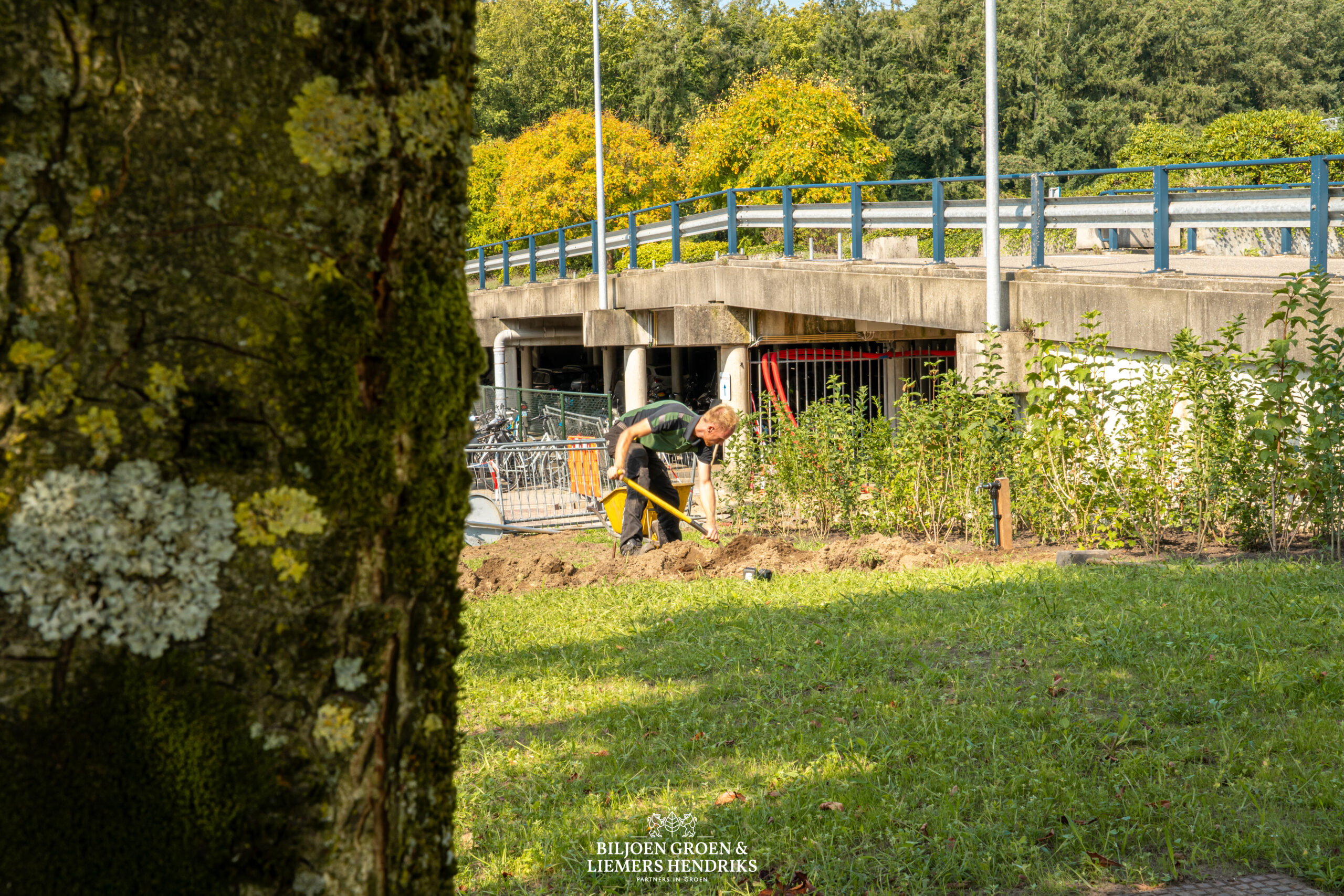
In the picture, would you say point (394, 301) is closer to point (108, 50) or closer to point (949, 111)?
point (108, 50)

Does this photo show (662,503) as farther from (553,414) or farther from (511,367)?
(511,367)

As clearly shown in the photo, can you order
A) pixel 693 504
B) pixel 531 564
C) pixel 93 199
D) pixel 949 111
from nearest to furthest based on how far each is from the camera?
pixel 93 199 → pixel 531 564 → pixel 693 504 → pixel 949 111

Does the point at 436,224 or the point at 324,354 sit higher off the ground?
the point at 436,224

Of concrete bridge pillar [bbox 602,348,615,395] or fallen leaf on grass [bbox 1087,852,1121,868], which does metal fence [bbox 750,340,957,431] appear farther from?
fallen leaf on grass [bbox 1087,852,1121,868]

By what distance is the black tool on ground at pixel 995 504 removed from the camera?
8.65 meters

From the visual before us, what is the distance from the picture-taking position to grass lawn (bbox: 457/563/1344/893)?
3229 millimetres

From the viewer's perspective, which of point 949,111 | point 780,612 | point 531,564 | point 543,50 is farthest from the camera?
point 543,50

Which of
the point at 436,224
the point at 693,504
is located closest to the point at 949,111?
the point at 693,504

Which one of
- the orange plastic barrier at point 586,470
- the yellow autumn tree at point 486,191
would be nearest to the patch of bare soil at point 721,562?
the orange plastic barrier at point 586,470

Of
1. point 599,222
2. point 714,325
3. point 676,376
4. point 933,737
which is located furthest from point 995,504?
point 676,376

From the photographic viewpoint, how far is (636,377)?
22.5m

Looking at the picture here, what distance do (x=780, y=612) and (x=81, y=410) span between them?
5508mm

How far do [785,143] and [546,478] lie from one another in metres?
19.9

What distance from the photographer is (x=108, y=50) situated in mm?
1135
